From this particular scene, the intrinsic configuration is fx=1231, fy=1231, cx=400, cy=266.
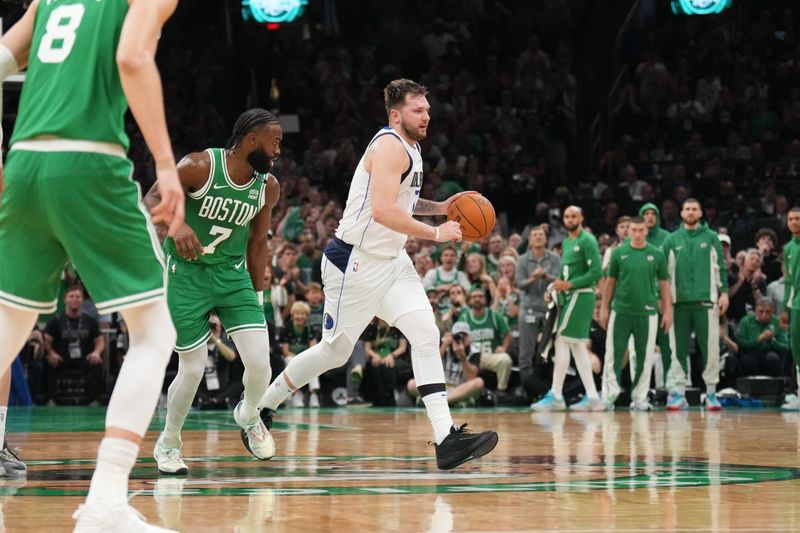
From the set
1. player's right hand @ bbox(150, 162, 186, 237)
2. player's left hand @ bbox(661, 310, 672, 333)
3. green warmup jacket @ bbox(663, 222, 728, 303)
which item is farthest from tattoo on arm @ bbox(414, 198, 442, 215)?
green warmup jacket @ bbox(663, 222, 728, 303)

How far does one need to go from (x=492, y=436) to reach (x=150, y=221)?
8.85 ft

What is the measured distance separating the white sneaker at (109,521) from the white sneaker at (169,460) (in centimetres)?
246

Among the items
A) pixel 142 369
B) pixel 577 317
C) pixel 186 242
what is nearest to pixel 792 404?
pixel 577 317

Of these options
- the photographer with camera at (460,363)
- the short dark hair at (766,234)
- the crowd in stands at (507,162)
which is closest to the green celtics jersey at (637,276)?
the crowd in stands at (507,162)

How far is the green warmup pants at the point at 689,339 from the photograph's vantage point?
13500 millimetres

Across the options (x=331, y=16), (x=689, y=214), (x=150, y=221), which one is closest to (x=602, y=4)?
(x=331, y=16)

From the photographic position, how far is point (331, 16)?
24406mm

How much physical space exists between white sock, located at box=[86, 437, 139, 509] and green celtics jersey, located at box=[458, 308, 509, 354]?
33.4ft

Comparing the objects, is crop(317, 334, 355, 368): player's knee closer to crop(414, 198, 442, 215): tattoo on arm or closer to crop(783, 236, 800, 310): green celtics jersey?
crop(414, 198, 442, 215): tattoo on arm

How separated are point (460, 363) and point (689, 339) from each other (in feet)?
8.53

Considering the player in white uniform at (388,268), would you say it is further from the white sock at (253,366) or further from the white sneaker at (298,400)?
the white sneaker at (298,400)

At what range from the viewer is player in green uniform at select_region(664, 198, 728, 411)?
13.5 m

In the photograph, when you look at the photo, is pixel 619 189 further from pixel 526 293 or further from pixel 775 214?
pixel 526 293

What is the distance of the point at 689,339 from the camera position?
13.9 metres
